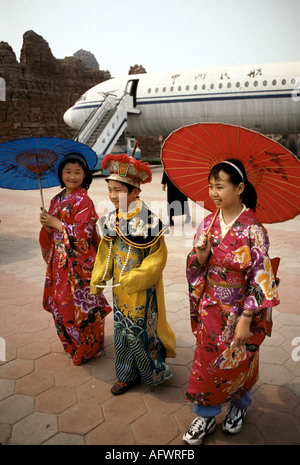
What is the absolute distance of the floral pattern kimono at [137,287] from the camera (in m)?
2.40

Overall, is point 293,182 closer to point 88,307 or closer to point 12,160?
point 88,307

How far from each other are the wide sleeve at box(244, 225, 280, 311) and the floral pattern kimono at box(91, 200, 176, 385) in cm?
67

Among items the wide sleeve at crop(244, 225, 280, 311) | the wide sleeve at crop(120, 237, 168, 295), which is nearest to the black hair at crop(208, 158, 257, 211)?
the wide sleeve at crop(244, 225, 280, 311)

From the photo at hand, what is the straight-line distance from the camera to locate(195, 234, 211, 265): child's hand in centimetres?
207

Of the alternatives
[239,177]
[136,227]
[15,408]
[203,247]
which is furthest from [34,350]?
[239,177]

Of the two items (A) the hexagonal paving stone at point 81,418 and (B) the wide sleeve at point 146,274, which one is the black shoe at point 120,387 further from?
(B) the wide sleeve at point 146,274

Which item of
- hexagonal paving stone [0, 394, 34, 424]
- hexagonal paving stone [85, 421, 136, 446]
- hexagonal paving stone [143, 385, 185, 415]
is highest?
hexagonal paving stone [0, 394, 34, 424]

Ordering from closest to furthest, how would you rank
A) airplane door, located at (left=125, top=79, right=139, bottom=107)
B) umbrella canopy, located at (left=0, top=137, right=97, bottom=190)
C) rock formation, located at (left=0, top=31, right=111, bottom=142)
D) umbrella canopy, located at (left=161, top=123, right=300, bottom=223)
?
umbrella canopy, located at (left=161, top=123, right=300, bottom=223)
umbrella canopy, located at (left=0, top=137, right=97, bottom=190)
airplane door, located at (left=125, top=79, right=139, bottom=107)
rock formation, located at (left=0, top=31, right=111, bottom=142)

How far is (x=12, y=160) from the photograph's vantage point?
292 centimetres

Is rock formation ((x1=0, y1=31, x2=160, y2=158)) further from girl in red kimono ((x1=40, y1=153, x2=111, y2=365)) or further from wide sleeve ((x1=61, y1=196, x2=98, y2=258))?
wide sleeve ((x1=61, y1=196, x2=98, y2=258))

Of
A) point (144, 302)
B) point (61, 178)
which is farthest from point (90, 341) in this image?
point (61, 178)

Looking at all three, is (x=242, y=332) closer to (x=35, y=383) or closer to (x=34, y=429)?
(x=34, y=429)

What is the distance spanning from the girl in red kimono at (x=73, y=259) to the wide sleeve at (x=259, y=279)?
1461 millimetres

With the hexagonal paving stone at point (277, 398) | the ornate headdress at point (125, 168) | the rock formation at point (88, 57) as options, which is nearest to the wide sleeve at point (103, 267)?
the ornate headdress at point (125, 168)
